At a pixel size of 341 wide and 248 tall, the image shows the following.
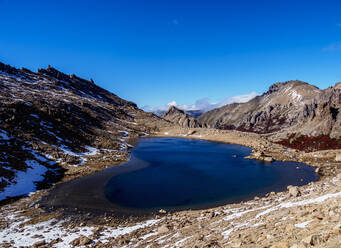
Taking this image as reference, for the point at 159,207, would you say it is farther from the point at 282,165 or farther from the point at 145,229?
the point at 282,165

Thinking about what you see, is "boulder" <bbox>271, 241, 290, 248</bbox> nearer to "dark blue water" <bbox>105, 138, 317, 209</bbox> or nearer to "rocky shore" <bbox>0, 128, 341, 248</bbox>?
"rocky shore" <bbox>0, 128, 341, 248</bbox>

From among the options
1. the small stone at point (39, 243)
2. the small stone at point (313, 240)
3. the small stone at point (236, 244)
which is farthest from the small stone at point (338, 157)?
the small stone at point (39, 243)

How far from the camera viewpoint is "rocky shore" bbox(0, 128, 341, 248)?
10327 millimetres

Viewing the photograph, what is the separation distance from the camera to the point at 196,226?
18.9 meters

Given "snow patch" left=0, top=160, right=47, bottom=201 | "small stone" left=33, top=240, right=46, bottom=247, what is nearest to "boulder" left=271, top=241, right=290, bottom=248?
"small stone" left=33, top=240, right=46, bottom=247

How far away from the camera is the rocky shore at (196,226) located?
1033 cm

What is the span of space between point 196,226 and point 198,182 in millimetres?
21365

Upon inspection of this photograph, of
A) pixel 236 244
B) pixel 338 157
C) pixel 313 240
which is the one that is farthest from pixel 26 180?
pixel 338 157

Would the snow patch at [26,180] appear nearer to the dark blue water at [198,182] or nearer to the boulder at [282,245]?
the dark blue water at [198,182]

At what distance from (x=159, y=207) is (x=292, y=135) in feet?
235

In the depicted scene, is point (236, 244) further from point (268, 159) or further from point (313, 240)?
point (268, 159)

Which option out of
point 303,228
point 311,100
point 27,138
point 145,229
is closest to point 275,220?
point 303,228

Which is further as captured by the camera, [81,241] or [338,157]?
[338,157]

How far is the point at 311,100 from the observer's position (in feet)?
584
